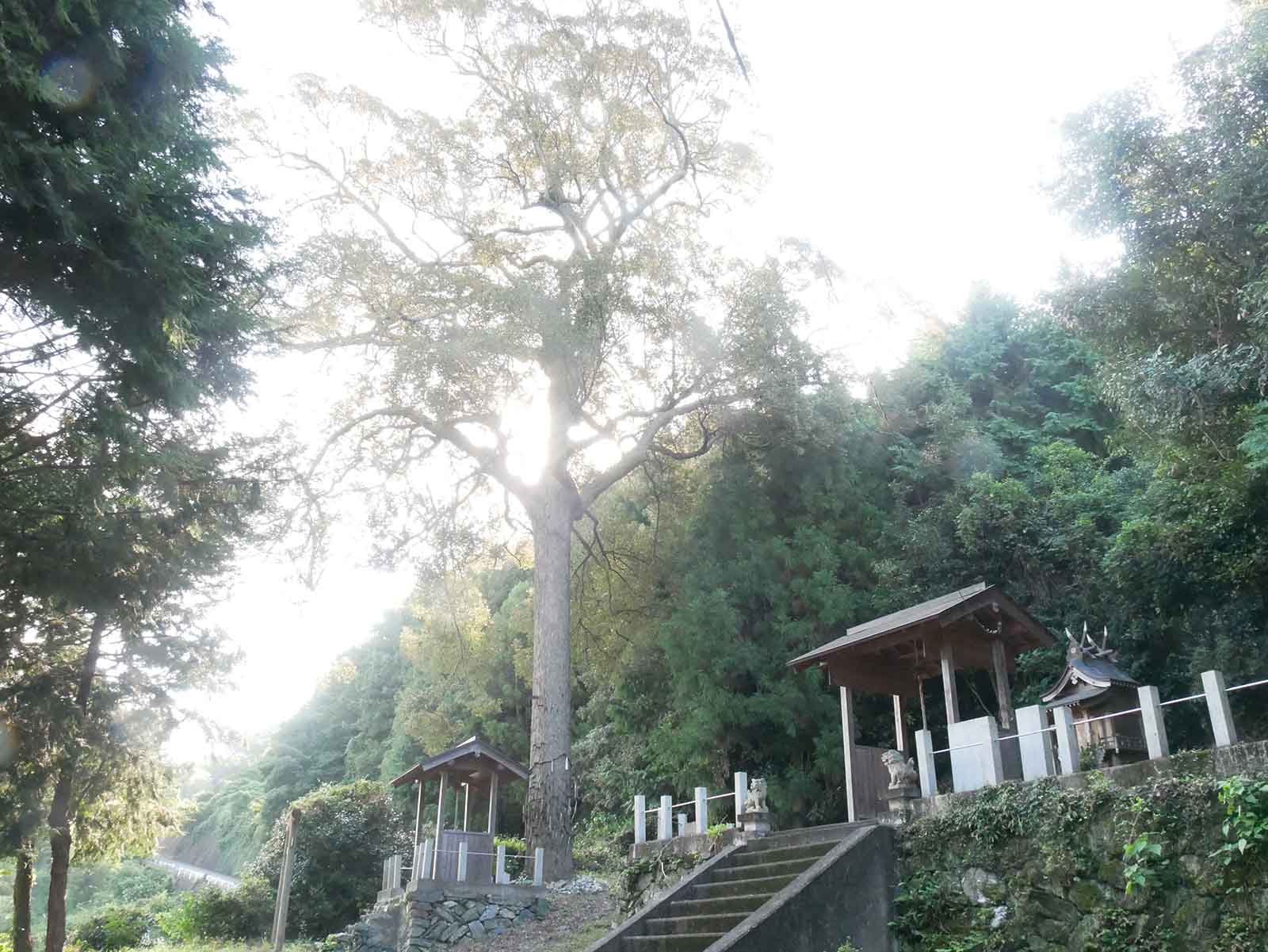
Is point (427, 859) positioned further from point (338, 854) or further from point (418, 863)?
point (338, 854)

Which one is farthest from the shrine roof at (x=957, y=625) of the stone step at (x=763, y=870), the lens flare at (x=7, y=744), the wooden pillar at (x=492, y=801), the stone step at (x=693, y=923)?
the lens flare at (x=7, y=744)

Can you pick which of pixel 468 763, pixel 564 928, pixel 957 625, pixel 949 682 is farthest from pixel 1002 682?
pixel 468 763

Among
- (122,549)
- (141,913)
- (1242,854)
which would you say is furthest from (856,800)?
(141,913)

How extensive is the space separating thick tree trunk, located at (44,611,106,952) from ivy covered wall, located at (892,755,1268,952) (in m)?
9.83

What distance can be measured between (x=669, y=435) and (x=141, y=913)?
52.5 ft

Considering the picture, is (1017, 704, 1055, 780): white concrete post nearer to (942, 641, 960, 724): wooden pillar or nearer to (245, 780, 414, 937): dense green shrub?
(942, 641, 960, 724): wooden pillar

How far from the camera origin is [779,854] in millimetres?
8883

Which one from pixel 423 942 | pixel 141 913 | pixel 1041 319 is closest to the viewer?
pixel 423 942

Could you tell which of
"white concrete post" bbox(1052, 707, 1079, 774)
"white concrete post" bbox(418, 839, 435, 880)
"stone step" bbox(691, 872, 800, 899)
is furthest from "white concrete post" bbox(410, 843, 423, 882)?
"white concrete post" bbox(1052, 707, 1079, 774)

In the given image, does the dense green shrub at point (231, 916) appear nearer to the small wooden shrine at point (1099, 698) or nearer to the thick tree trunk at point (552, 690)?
the thick tree trunk at point (552, 690)

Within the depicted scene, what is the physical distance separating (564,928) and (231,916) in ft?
32.1

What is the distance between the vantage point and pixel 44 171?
582 centimetres

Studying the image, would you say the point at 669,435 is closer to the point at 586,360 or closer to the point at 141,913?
the point at 586,360

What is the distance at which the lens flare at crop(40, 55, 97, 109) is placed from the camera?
614 cm
